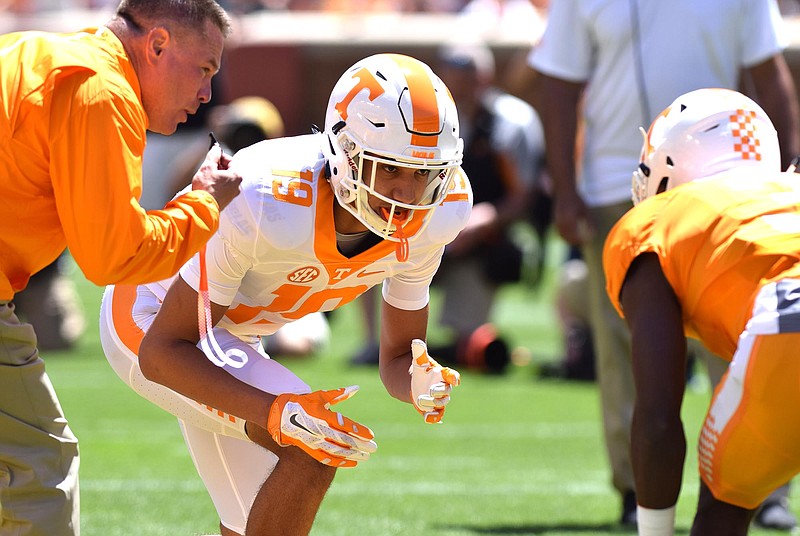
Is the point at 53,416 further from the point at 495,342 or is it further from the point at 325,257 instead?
the point at 495,342

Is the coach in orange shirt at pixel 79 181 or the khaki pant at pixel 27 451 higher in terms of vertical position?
the coach in orange shirt at pixel 79 181

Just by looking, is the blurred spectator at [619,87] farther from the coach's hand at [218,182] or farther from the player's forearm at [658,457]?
the coach's hand at [218,182]

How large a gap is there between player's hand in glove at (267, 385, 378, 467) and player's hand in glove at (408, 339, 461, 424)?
0.90ft

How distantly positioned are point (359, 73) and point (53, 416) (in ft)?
4.26

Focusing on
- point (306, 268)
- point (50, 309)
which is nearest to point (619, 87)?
point (306, 268)

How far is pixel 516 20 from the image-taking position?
1495 centimetres

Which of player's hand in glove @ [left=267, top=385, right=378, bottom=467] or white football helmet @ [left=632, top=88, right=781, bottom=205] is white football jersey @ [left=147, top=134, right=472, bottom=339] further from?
white football helmet @ [left=632, top=88, right=781, bottom=205]

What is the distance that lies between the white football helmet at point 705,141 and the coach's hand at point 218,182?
50.2 inches

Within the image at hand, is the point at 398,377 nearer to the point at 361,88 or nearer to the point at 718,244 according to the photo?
the point at 361,88

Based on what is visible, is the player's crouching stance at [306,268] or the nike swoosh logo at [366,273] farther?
the nike swoosh logo at [366,273]

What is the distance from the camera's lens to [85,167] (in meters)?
3.27

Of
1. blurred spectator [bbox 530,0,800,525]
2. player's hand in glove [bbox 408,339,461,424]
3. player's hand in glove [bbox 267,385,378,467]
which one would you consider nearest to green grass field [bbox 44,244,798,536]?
blurred spectator [bbox 530,0,800,525]

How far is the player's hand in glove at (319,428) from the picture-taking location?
3525mm

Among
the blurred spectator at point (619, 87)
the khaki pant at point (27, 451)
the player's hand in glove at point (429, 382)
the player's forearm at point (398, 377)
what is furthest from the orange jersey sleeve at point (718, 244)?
the blurred spectator at point (619, 87)
